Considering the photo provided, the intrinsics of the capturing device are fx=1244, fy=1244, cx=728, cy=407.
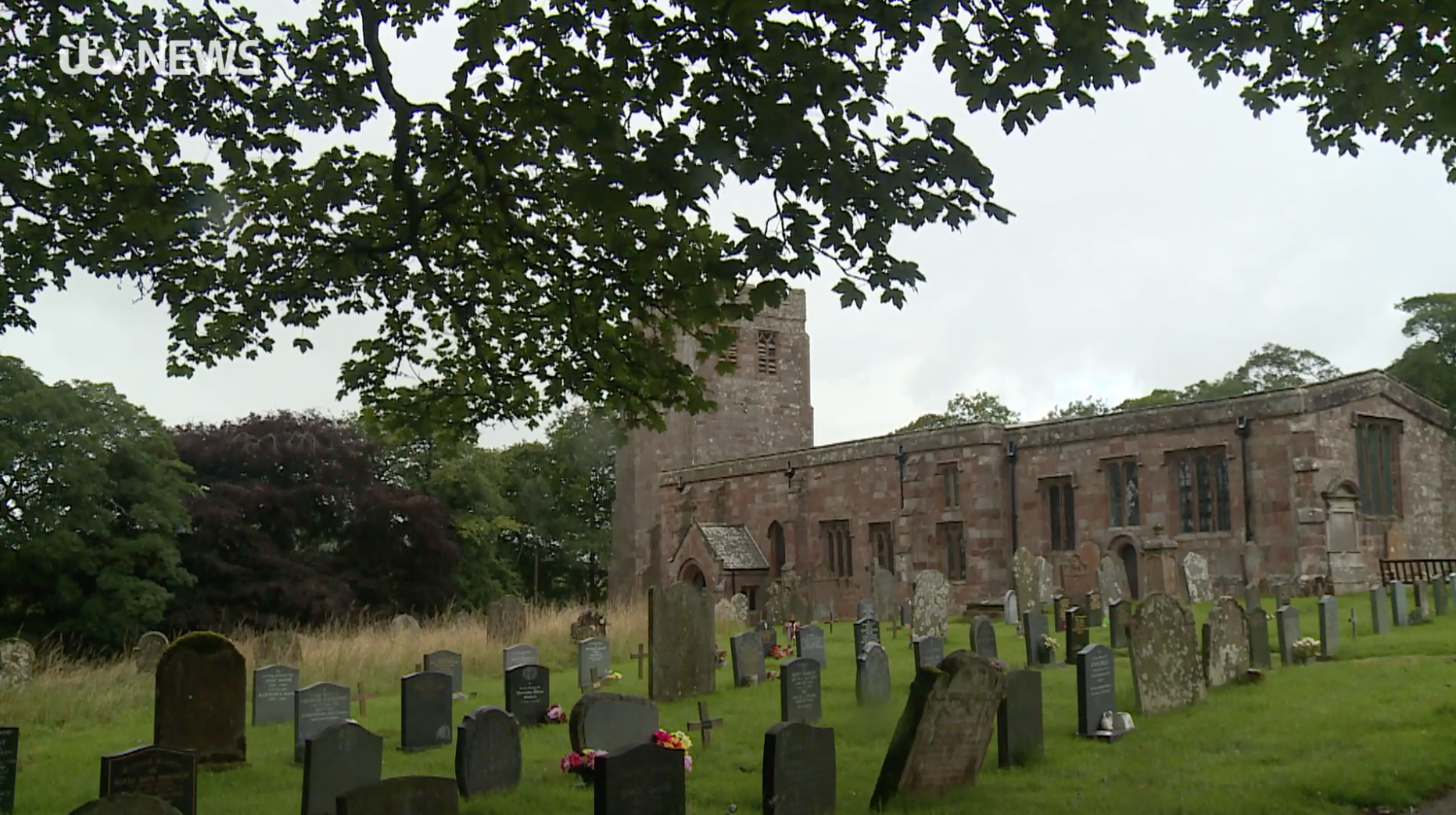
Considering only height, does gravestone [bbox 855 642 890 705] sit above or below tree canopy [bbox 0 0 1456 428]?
below

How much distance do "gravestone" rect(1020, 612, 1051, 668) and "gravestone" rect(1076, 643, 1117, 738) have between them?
4.92 meters

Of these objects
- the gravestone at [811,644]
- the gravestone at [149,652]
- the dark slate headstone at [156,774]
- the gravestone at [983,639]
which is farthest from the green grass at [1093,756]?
the gravestone at [149,652]

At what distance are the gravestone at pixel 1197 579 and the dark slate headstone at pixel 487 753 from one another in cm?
1881

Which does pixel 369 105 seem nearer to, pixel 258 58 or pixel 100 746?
pixel 258 58

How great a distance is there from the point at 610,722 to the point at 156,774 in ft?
11.4

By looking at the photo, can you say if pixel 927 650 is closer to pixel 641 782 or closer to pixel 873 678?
pixel 873 678

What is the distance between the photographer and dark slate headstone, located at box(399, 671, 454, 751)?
38.7ft

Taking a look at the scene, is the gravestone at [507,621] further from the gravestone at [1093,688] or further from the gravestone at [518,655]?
the gravestone at [1093,688]

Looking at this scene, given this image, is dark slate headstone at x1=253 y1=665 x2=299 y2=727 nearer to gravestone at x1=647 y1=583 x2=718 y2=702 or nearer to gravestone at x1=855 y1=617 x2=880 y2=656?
gravestone at x1=647 y1=583 x2=718 y2=702

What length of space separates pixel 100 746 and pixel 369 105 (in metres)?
7.49

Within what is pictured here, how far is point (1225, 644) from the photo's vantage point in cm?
1371

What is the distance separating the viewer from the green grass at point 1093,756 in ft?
27.7

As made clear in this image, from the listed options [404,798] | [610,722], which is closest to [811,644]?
[610,722]

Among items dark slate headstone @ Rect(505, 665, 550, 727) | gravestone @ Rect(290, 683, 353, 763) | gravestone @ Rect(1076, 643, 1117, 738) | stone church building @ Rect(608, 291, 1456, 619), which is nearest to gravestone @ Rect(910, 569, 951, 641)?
stone church building @ Rect(608, 291, 1456, 619)
